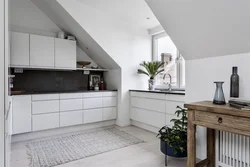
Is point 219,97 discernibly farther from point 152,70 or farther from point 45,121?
point 45,121

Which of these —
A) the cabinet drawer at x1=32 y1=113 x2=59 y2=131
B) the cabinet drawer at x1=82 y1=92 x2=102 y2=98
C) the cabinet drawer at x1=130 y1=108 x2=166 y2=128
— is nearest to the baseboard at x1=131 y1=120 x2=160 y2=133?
the cabinet drawer at x1=130 y1=108 x2=166 y2=128

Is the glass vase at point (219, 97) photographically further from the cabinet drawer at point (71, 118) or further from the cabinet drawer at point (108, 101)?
the cabinet drawer at point (71, 118)

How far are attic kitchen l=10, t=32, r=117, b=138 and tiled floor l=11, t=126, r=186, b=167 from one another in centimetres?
59

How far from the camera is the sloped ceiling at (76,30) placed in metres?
3.14

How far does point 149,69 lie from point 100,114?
1.56 meters

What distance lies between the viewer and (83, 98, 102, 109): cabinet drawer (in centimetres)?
354

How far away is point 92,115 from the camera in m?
3.61

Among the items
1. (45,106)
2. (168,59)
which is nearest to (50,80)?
(45,106)

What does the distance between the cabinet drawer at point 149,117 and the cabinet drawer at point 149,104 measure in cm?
8

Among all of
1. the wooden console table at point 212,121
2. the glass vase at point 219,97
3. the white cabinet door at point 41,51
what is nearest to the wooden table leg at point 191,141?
the wooden console table at point 212,121

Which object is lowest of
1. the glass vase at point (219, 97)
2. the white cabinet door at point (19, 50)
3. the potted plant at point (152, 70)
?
the glass vase at point (219, 97)

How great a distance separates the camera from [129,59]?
3.93 m

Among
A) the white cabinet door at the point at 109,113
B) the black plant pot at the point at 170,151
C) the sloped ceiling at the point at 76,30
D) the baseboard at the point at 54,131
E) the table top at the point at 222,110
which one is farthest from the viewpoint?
the white cabinet door at the point at 109,113

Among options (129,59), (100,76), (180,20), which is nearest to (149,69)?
(129,59)
